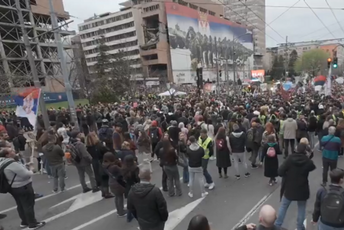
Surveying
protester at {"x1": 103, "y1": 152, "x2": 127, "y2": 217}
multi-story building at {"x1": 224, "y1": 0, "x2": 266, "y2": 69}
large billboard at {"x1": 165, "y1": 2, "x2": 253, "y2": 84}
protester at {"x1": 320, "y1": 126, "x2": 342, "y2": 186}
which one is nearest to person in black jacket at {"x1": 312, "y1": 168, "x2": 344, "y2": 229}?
protester at {"x1": 320, "y1": 126, "x2": 342, "y2": 186}

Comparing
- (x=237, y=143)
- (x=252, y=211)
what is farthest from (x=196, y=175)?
(x=237, y=143)

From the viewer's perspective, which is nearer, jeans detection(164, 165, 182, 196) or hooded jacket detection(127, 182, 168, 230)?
hooded jacket detection(127, 182, 168, 230)

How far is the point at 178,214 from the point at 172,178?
0.98 m

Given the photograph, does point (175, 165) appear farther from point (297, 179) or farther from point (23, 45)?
point (23, 45)

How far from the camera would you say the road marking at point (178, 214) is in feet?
17.0

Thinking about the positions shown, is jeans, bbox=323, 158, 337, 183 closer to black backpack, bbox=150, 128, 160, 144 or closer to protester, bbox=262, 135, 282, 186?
protester, bbox=262, 135, 282, 186

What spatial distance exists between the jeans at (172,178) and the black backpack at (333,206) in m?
3.40

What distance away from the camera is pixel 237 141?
7.31 meters

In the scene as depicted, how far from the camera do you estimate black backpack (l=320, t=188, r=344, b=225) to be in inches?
131

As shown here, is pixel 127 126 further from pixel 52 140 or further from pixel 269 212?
pixel 269 212

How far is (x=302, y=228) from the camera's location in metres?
4.50

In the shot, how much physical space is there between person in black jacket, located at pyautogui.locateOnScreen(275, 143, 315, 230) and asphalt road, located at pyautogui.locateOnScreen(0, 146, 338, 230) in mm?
611

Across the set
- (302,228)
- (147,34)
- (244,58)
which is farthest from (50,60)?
(244,58)

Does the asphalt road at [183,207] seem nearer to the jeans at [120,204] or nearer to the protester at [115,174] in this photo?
the jeans at [120,204]
